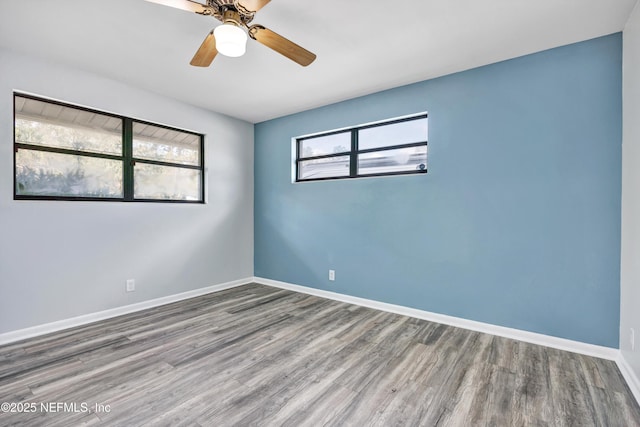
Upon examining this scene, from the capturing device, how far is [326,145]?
412 cm

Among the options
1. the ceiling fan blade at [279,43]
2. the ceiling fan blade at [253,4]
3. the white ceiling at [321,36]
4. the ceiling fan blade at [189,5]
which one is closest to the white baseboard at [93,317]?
the white ceiling at [321,36]

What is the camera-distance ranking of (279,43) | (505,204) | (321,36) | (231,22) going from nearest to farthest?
(231,22) < (279,43) < (321,36) < (505,204)

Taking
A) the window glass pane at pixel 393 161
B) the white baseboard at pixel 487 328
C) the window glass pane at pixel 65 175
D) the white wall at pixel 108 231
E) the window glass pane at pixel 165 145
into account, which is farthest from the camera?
the window glass pane at pixel 165 145

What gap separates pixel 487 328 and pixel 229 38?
10.6 ft

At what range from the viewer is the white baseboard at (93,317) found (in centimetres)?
262

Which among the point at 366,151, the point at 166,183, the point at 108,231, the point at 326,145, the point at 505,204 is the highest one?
the point at 326,145

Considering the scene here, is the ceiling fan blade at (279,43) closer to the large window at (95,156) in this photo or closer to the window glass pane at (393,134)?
the window glass pane at (393,134)

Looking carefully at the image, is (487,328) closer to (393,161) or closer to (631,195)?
(631,195)

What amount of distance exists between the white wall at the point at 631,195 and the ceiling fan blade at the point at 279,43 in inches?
88.4

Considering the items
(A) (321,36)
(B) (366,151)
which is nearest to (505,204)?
(B) (366,151)

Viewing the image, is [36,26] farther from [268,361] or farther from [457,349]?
[457,349]

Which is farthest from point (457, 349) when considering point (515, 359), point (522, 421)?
point (522, 421)

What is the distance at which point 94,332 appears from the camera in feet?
9.15

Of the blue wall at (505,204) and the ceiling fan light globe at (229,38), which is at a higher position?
the ceiling fan light globe at (229,38)
